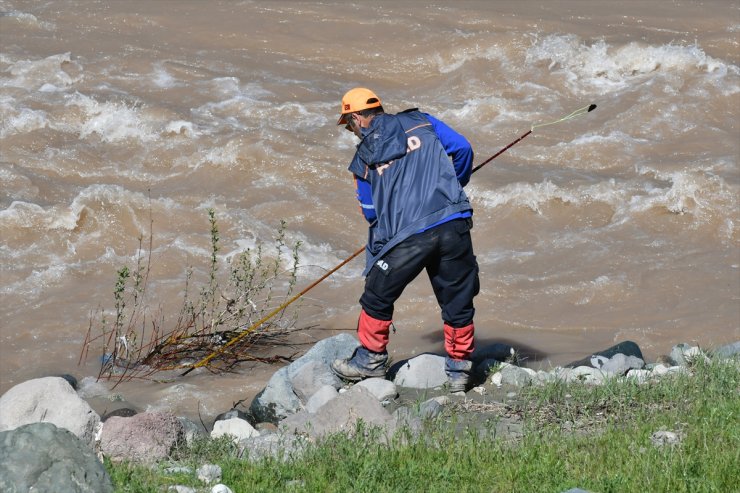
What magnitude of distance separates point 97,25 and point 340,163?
565 cm

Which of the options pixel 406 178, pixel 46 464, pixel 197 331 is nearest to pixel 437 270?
pixel 406 178

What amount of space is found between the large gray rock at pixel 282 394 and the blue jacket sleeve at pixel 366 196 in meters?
1.06

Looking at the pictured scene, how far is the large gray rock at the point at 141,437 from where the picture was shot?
19.5 ft

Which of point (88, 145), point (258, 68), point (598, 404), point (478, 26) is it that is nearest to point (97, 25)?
point (258, 68)

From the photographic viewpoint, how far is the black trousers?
671 cm

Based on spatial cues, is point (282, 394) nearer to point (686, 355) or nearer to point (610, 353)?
point (610, 353)

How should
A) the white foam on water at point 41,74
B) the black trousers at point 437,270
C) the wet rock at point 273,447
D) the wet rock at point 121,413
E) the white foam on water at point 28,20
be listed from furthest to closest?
the white foam on water at point 28,20, the white foam on water at point 41,74, the wet rock at point 121,413, the black trousers at point 437,270, the wet rock at point 273,447

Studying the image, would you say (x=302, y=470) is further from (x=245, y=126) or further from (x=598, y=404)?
(x=245, y=126)

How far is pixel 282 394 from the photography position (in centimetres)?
708

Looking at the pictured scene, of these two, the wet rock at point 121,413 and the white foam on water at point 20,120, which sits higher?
the wet rock at point 121,413

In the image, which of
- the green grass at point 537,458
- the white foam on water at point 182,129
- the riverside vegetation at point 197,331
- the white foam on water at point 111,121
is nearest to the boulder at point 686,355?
the green grass at point 537,458

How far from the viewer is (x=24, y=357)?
8742mm

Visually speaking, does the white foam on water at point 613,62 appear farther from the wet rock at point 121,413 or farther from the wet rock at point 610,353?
the wet rock at point 121,413

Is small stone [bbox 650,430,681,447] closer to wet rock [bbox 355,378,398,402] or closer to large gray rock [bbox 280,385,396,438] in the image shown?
large gray rock [bbox 280,385,396,438]
